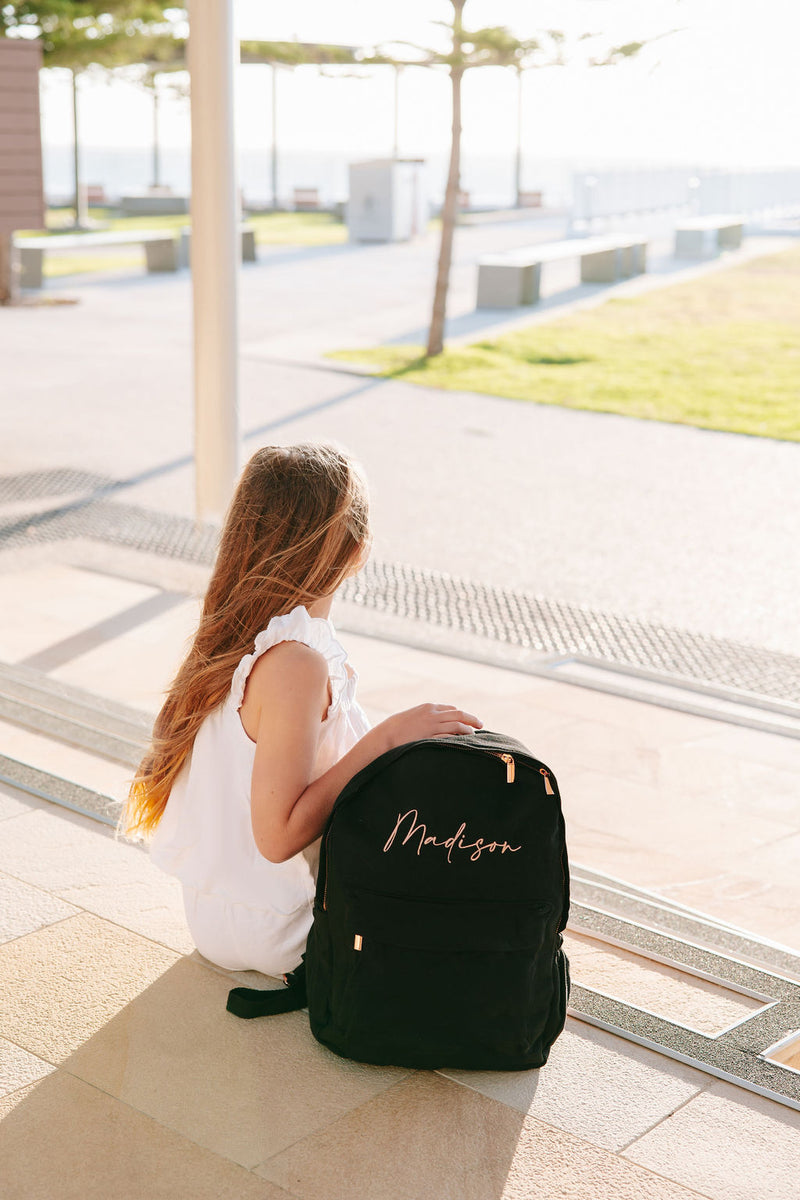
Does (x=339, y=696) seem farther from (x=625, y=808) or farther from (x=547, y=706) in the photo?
(x=547, y=706)

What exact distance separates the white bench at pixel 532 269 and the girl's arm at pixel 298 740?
624 inches

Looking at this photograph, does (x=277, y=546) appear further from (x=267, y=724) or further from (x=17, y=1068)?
(x=17, y=1068)

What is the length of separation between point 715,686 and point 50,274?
1783cm

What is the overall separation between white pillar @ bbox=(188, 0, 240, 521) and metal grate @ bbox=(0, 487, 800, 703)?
1.06 ft

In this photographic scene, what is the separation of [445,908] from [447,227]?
12418 mm

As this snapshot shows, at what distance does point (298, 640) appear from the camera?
251 cm

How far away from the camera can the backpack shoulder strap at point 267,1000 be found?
2721mm

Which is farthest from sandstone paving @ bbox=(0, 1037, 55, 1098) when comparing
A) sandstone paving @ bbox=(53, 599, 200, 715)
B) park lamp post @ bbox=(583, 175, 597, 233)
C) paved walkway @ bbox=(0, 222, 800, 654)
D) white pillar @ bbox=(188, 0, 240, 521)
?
park lamp post @ bbox=(583, 175, 597, 233)

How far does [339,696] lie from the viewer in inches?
105

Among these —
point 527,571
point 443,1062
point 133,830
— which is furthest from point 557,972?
point 527,571

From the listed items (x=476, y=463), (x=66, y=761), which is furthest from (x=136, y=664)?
(x=476, y=463)

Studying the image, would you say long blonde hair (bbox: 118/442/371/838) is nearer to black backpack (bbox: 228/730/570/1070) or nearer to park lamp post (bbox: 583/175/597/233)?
black backpack (bbox: 228/730/570/1070)

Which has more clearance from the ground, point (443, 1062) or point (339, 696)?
point (339, 696)

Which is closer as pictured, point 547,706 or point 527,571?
point 547,706
